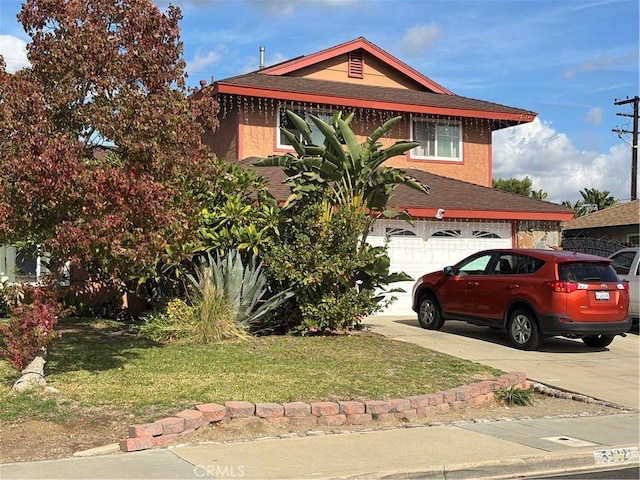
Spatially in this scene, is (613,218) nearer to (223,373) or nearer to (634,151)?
(634,151)

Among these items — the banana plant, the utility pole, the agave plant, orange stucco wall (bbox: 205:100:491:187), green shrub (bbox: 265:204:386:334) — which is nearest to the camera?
the agave plant

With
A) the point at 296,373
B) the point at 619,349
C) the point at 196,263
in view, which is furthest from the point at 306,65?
the point at 296,373

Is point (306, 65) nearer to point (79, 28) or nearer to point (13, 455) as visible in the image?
point (79, 28)

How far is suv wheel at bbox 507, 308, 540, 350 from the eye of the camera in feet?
38.0

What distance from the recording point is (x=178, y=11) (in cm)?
802

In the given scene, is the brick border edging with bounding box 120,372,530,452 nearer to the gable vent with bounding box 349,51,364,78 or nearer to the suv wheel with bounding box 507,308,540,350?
the suv wheel with bounding box 507,308,540,350

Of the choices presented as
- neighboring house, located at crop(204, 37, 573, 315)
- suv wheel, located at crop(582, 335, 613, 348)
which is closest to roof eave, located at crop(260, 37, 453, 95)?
neighboring house, located at crop(204, 37, 573, 315)

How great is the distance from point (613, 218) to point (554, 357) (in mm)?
19971

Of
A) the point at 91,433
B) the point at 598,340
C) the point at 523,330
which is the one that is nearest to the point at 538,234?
the point at 598,340

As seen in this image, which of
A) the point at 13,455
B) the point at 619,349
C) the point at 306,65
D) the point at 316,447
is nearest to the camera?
the point at 13,455

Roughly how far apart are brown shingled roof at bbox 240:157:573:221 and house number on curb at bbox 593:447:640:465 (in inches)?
362

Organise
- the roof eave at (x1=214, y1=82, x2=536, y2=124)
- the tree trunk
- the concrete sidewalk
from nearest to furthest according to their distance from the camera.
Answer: the concrete sidewalk, the tree trunk, the roof eave at (x1=214, y1=82, x2=536, y2=124)

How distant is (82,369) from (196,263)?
4212 mm

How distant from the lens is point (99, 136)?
25.0 ft
